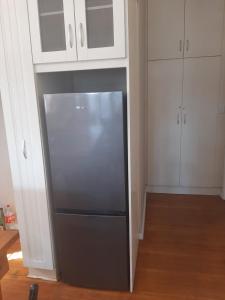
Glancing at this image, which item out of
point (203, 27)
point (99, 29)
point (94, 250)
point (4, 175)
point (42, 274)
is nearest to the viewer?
point (99, 29)

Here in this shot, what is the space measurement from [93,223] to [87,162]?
17.0 inches

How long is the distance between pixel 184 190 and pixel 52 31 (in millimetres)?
2576

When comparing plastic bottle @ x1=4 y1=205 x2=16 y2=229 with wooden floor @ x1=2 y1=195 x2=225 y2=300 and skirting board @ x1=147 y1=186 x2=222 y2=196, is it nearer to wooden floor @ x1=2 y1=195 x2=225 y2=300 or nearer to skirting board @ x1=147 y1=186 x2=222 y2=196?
wooden floor @ x1=2 y1=195 x2=225 y2=300

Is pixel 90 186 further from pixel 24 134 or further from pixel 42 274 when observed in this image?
pixel 42 274

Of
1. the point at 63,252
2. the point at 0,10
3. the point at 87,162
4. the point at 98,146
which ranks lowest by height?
the point at 63,252

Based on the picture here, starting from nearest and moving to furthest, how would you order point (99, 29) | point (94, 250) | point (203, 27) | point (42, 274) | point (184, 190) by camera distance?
point (99, 29), point (94, 250), point (42, 274), point (203, 27), point (184, 190)

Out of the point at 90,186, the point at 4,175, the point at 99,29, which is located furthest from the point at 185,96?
the point at 4,175

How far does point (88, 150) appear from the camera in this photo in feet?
5.10

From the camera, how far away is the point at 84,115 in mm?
1501

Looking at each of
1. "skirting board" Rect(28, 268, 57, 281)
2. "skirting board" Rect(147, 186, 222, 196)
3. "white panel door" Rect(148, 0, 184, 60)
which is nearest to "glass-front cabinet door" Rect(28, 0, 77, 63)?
"skirting board" Rect(28, 268, 57, 281)

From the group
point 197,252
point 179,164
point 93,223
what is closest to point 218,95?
point 179,164

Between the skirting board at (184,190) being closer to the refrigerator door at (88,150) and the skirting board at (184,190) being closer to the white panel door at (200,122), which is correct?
the white panel door at (200,122)

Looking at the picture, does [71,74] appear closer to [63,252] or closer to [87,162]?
[87,162]

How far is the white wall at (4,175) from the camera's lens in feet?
7.66
